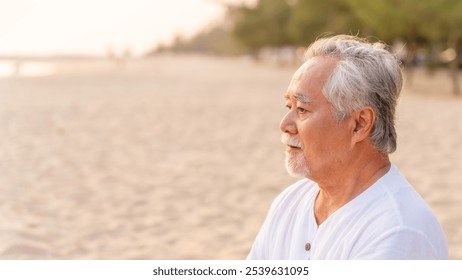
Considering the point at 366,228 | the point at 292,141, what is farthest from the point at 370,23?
the point at 366,228

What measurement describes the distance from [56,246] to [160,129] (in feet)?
22.8

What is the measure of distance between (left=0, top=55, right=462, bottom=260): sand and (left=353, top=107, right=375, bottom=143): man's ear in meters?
0.92

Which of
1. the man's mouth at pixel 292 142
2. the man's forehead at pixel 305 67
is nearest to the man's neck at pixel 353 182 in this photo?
the man's mouth at pixel 292 142

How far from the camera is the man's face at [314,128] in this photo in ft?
6.01

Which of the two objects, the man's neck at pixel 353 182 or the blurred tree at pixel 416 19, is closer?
the man's neck at pixel 353 182

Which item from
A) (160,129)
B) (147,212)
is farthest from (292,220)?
(160,129)

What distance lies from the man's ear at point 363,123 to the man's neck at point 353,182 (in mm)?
Result: 84

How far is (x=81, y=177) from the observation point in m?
7.63

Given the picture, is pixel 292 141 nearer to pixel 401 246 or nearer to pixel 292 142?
pixel 292 142

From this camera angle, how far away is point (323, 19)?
39.2 metres

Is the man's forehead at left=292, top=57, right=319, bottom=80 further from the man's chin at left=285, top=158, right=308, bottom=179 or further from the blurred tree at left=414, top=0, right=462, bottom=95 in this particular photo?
the blurred tree at left=414, top=0, right=462, bottom=95

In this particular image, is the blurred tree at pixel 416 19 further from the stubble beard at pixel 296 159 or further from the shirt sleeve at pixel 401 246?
the shirt sleeve at pixel 401 246

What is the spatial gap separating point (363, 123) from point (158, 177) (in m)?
5.97
